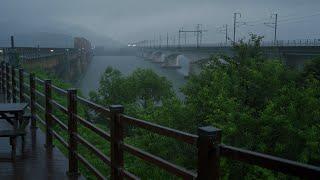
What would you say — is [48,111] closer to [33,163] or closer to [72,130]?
[33,163]

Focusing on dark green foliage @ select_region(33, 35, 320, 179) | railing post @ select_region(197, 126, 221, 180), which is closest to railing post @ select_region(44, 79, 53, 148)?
dark green foliage @ select_region(33, 35, 320, 179)

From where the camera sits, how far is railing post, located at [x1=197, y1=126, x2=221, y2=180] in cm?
287

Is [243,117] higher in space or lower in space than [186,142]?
lower

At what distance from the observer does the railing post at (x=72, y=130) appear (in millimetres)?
6106

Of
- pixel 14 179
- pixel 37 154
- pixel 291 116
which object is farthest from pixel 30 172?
pixel 291 116

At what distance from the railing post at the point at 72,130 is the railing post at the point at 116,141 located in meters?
1.59

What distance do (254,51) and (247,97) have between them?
10937mm

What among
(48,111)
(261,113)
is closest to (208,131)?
(48,111)

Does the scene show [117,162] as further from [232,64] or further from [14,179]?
[232,64]

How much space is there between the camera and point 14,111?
24.1 ft

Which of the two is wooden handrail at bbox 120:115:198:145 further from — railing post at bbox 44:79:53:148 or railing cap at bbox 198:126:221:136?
railing post at bbox 44:79:53:148

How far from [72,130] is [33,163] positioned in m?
1.21

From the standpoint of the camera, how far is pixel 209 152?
2.90m

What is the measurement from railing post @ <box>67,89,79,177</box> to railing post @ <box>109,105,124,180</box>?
62.5 inches
